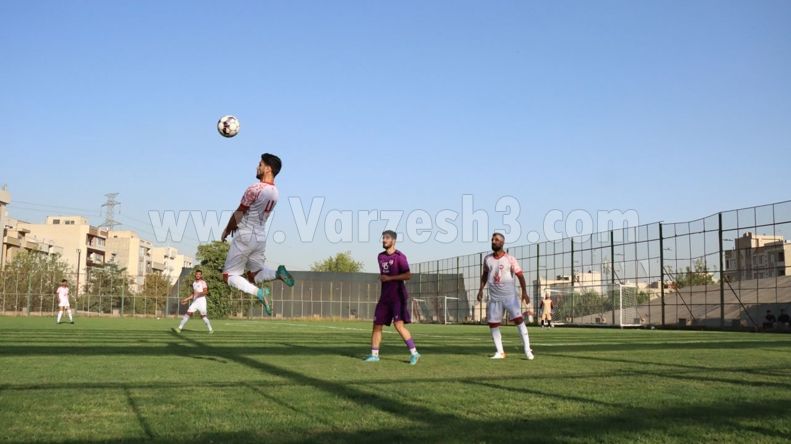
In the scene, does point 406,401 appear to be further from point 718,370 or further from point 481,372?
point 718,370

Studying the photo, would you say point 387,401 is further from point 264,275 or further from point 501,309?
point 501,309

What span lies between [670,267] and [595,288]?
6292mm

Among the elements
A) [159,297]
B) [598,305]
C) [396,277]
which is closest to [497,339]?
[396,277]

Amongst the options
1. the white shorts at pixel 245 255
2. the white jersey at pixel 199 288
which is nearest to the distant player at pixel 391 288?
the white shorts at pixel 245 255

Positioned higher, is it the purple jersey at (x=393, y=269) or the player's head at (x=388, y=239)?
the player's head at (x=388, y=239)

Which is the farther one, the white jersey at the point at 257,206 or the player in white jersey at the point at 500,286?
the player in white jersey at the point at 500,286

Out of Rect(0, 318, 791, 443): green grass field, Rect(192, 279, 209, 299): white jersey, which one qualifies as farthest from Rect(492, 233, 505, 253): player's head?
Rect(192, 279, 209, 299): white jersey

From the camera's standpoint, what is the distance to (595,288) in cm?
4309

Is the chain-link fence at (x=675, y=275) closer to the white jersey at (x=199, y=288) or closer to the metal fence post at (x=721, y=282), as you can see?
the metal fence post at (x=721, y=282)

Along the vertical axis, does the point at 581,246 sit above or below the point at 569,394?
above

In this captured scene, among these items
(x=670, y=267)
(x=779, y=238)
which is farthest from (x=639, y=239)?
(x=779, y=238)

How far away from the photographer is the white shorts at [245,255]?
9.72m

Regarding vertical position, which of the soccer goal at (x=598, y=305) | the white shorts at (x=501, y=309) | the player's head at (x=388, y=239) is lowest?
the soccer goal at (x=598, y=305)

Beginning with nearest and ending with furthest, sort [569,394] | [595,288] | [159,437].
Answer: [159,437] < [569,394] < [595,288]
